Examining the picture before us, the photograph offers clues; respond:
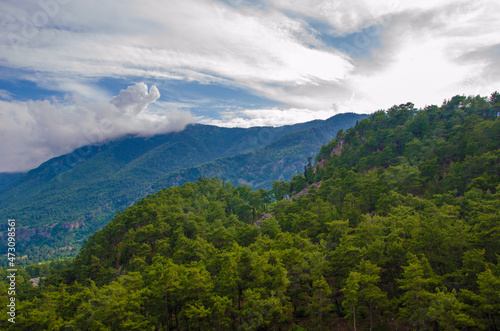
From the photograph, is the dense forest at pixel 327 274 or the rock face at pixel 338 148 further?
the rock face at pixel 338 148

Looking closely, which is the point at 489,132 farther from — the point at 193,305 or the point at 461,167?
the point at 193,305

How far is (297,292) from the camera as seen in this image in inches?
1329

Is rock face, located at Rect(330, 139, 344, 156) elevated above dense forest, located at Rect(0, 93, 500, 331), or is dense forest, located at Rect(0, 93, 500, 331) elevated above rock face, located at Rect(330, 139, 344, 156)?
rock face, located at Rect(330, 139, 344, 156)

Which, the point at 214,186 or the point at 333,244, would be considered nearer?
the point at 333,244

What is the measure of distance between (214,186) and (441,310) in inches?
3402

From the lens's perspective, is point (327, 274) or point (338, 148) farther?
point (338, 148)

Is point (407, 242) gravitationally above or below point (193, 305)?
above

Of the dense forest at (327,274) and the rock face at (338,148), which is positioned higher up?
the rock face at (338,148)

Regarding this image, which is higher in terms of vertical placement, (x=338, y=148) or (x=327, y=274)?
(x=338, y=148)

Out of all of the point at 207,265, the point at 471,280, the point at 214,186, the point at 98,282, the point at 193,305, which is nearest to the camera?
the point at 471,280

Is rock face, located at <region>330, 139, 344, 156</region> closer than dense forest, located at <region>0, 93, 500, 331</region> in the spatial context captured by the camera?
No

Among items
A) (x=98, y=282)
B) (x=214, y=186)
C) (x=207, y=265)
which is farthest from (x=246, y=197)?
(x=207, y=265)

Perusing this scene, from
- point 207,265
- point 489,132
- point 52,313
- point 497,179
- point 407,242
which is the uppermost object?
point 489,132

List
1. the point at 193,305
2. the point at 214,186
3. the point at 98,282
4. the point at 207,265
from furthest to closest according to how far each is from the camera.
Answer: the point at 214,186 → the point at 98,282 → the point at 207,265 → the point at 193,305
